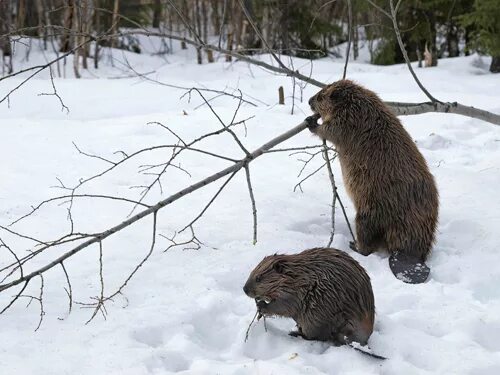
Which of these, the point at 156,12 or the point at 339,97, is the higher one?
the point at 156,12

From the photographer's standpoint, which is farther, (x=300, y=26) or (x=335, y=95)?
(x=300, y=26)

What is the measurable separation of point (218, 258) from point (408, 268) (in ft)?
3.73

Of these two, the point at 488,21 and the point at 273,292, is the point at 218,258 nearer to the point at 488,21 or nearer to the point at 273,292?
the point at 273,292

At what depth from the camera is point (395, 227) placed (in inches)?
154

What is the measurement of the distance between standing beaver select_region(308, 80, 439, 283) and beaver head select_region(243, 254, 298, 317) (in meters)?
0.98

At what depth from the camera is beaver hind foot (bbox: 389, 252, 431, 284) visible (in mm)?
3545

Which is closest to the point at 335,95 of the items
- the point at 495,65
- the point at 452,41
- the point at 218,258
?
the point at 218,258

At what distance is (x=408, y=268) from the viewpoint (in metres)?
3.66

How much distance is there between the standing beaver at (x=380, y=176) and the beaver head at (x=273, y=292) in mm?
982

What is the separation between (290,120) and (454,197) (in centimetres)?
240

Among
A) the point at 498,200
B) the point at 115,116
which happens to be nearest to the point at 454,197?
the point at 498,200

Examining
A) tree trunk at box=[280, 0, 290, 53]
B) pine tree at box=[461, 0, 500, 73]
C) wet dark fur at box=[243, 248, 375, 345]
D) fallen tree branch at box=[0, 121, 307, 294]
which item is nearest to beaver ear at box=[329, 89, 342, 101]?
fallen tree branch at box=[0, 121, 307, 294]

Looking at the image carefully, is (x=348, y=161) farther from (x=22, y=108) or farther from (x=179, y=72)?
(x=179, y=72)

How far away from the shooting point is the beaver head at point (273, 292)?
9.70 ft
